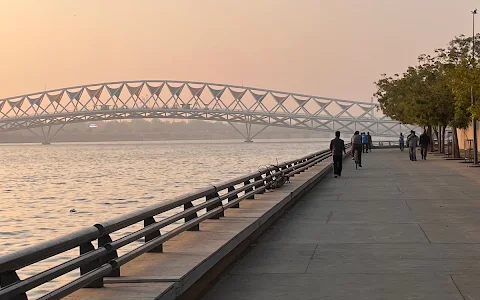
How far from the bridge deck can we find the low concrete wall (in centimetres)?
23

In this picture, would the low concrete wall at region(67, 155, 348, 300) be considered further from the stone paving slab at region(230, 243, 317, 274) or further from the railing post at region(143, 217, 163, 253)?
the stone paving slab at region(230, 243, 317, 274)

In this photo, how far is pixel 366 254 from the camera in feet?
39.0

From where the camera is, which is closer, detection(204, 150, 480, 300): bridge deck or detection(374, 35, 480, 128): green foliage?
detection(204, 150, 480, 300): bridge deck

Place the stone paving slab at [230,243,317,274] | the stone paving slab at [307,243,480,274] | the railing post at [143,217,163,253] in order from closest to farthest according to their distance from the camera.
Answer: the railing post at [143,217,163,253]
the stone paving slab at [307,243,480,274]
the stone paving slab at [230,243,317,274]

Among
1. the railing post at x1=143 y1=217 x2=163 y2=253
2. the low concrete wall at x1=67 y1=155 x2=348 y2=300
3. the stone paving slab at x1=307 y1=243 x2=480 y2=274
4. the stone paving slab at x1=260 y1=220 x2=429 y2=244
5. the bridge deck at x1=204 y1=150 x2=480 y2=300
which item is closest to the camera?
the low concrete wall at x1=67 y1=155 x2=348 y2=300

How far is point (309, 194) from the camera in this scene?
956 inches

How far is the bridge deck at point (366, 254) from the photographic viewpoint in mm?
9289

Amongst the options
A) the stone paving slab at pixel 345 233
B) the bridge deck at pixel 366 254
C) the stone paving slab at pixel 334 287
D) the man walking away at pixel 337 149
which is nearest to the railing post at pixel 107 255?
the stone paving slab at pixel 334 287

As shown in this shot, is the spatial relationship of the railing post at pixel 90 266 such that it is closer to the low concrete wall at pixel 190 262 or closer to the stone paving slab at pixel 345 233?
the low concrete wall at pixel 190 262

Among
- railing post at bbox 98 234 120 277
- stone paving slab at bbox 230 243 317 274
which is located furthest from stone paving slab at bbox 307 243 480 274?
railing post at bbox 98 234 120 277

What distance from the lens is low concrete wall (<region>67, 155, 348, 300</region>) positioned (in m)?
7.80

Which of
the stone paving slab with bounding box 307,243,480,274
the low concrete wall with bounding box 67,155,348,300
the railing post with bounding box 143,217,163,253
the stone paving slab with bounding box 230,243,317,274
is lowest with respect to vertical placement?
the stone paving slab with bounding box 307,243,480,274

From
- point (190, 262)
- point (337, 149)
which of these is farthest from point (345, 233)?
point (337, 149)

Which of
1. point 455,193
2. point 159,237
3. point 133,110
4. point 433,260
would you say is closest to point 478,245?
point 433,260
